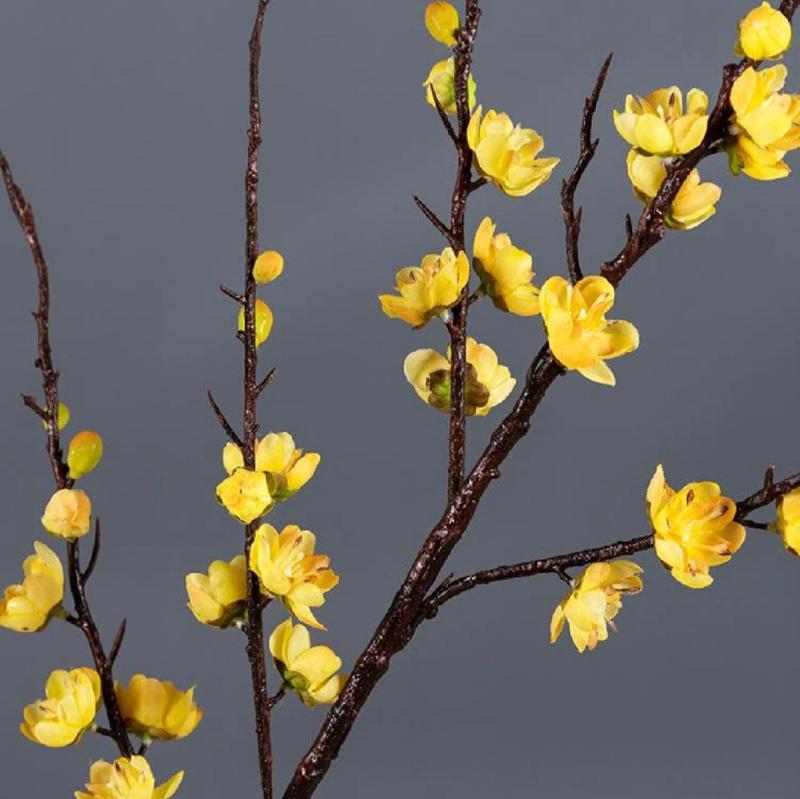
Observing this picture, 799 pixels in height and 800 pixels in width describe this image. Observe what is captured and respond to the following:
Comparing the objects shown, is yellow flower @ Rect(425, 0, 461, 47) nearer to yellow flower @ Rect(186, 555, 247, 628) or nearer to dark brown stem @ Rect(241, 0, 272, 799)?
dark brown stem @ Rect(241, 0, 272, 799)

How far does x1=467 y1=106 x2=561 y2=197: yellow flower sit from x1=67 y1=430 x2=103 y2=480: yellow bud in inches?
12.6

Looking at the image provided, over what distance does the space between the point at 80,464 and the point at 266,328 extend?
163mm

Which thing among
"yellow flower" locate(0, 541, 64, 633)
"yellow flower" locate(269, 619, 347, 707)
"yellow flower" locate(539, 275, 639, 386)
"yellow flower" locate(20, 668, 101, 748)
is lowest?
"yellow flower" locate(20, 668, 101, 748)

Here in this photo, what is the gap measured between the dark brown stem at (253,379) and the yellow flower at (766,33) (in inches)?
12.6

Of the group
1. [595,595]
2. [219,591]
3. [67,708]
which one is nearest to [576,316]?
[595,595]

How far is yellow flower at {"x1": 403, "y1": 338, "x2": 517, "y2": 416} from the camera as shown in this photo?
105 centimetres

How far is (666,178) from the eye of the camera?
97cm

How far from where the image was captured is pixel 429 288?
0.98 metres

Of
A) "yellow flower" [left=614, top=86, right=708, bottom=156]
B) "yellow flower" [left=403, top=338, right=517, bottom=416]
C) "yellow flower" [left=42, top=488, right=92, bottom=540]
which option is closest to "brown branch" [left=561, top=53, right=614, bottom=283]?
"yellow flower" [left=614, top=86, right=708, bottom=156]

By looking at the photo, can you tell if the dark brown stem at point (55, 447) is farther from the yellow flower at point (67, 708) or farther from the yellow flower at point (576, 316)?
the yellow flower at point (576, 316)

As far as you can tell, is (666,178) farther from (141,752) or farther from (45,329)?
(141,752)

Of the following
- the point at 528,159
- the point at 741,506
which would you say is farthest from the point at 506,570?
the point at 528,159

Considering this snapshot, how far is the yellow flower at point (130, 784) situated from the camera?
0.95m

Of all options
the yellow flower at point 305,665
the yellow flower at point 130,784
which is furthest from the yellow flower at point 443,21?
the yellow flower at point 130,784
